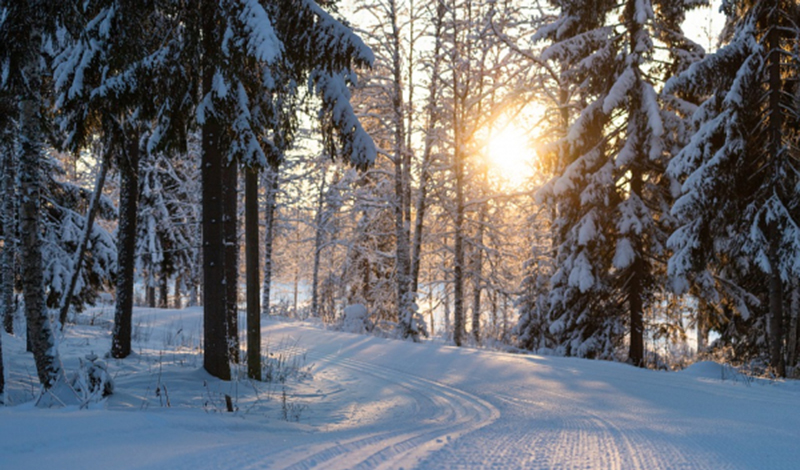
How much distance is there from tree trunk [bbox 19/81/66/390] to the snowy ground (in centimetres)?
59

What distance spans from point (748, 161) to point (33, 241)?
1388 cm

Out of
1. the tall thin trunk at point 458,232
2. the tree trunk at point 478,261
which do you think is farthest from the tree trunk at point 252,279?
the tree trunk at point 478,261

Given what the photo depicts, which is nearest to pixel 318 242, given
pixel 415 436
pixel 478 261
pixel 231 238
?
pixel 478 261

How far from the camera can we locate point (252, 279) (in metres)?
9.30

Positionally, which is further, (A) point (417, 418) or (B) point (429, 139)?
(B) point (429, 139)

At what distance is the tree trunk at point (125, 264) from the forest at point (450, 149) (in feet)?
0.15

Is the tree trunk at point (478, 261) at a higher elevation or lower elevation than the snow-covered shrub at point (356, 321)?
higher

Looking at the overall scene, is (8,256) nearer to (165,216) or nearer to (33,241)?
(33,241)

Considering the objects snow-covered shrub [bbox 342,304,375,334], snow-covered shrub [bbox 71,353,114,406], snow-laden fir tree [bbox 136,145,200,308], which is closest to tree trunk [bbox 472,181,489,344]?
snow-covered shrub [bbox 342,304,375,334]

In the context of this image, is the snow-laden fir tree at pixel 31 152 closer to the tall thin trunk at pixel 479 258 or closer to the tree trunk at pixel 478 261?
the tree trunk at pixel 478 261

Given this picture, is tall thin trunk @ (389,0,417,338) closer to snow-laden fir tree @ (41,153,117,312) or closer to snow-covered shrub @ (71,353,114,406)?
snow-laden fir tree @ (41,153,117,312)

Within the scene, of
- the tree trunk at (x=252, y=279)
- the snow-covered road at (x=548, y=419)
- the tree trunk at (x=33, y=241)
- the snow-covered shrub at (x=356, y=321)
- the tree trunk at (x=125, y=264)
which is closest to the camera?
the snow-covered road at (x=548, y=419)

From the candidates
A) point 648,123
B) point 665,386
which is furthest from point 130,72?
point 648,123

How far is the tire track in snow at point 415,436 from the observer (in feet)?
13.6
